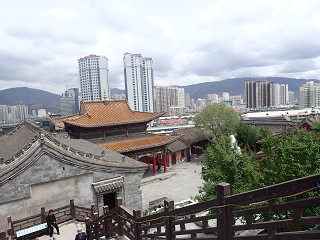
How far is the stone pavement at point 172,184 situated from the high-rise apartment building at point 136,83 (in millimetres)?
80091

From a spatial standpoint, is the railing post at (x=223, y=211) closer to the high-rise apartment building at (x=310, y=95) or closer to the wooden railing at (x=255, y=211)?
the wooden railing at (x=255, y=211)

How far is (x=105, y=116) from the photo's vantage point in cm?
2458

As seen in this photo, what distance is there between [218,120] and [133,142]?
15368 millimetres

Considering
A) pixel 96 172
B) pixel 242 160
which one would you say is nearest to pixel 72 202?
pixel 96 172

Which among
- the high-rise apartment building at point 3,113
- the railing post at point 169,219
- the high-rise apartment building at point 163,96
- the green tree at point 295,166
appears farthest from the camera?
the high-rise apartment building at point 3,113

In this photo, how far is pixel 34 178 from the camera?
1168cm

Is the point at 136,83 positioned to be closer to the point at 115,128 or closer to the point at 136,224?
the point at 115,128

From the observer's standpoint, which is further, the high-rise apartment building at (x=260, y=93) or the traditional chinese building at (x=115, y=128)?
the high-rise apartment building at (x=260, y=93)

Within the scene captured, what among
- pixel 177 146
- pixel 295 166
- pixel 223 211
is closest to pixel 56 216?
pixel 223 211

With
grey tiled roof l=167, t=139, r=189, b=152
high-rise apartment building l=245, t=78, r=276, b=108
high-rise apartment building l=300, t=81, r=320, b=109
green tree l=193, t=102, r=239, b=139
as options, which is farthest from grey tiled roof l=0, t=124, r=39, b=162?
high-rise apartment building l=245, t=78, r=276, b=108

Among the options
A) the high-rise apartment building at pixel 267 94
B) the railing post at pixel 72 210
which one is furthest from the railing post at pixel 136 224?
the high-rise apartment building at pixel 267 94

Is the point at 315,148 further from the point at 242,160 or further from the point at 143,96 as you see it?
the point at 143,96

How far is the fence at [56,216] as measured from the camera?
1020cm

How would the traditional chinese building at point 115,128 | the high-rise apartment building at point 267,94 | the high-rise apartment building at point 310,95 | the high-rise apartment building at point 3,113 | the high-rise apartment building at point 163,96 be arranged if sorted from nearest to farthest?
the traditional chinese building at point 115,128, the high-rise apartment building at point 310,95, the high-rise apartment building at point 267,94, the high-rise apartment building at point 163,96, the high-rise apartment building at point 3,113
